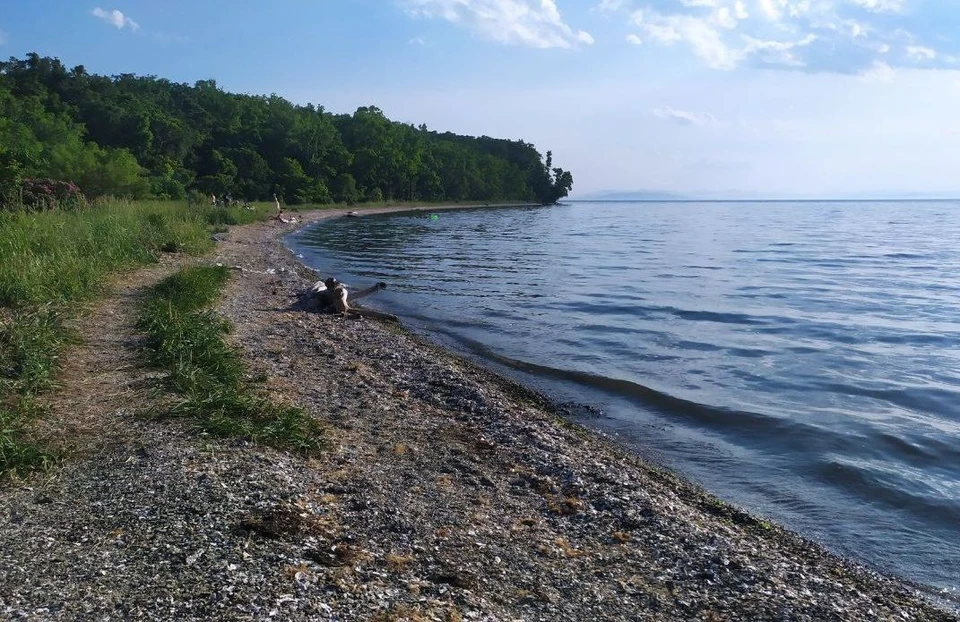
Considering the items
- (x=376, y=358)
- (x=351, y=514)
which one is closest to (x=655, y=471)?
(x=351, y=514)

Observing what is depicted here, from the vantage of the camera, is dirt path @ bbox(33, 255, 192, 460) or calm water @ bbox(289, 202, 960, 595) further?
calm water @ bbox(289, 202, 960, 595)

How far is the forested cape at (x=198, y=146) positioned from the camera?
44.3m

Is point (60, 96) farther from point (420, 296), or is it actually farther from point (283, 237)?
point (420, 296)

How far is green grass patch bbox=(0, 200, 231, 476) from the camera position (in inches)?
265

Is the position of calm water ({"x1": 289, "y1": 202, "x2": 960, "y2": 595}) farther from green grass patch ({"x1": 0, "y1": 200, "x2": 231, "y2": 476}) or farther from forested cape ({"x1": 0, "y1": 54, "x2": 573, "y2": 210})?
forested cape ({"x1": 0, "y1": 54, "x2": 573, "y2": 210})

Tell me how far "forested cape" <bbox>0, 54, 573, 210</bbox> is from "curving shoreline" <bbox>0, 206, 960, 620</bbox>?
2243 cm

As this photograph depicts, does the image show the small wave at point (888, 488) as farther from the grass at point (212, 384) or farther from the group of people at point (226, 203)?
the group of people at point (226, 203)

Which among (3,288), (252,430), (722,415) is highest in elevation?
(3,288)

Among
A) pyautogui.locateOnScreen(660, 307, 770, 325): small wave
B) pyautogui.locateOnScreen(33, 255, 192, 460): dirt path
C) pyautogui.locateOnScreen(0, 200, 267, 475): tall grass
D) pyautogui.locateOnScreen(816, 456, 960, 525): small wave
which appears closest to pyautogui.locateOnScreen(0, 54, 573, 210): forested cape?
pyautogui.locateOnScreen(0, 200, 267, 475): tall grass

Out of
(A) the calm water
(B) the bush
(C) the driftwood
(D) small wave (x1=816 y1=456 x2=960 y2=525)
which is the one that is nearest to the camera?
(D) small wave (x1=816 y1=456 x2=960 y2=525)

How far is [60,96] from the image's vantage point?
76000mm

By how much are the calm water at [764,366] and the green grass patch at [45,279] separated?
7.06m

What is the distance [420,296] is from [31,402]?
1614cm

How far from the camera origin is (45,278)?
12.0 metres
